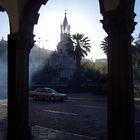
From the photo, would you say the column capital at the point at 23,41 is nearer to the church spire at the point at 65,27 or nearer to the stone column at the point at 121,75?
the stone column at the point at 121,75

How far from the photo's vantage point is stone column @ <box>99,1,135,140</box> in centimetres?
490

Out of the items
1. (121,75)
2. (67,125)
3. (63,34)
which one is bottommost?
(67,125)

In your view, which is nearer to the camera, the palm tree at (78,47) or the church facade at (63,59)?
the palm tree at (78,47)

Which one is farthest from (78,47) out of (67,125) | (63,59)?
(67,125)

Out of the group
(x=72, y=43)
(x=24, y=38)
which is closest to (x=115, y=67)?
(x=24, y=38)

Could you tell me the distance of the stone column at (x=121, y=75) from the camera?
4.90 meters

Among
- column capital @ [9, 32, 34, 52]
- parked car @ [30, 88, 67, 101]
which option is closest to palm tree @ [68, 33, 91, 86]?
parked car @ [30, 88, 67, 101]

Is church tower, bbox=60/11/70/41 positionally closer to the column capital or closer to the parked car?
the parked car

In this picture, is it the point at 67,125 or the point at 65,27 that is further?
the point at 65,27

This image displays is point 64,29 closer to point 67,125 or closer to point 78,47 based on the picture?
point 78,47

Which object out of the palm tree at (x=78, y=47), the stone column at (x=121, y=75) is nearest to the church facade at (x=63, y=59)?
the palm tree at (x=78, y=47)

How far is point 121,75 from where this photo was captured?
4902mm

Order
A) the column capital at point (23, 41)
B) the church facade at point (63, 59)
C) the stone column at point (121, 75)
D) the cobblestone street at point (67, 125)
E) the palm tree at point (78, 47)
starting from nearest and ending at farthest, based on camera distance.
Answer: the stone column at point (121, 75), the column capital at point (23, 41), the cobblestone street at point (67, 125), the palm tree at point (78, 47), the church facade at point (63, 59)

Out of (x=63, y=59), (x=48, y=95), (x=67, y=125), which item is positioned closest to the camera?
(x=67, y=125)
